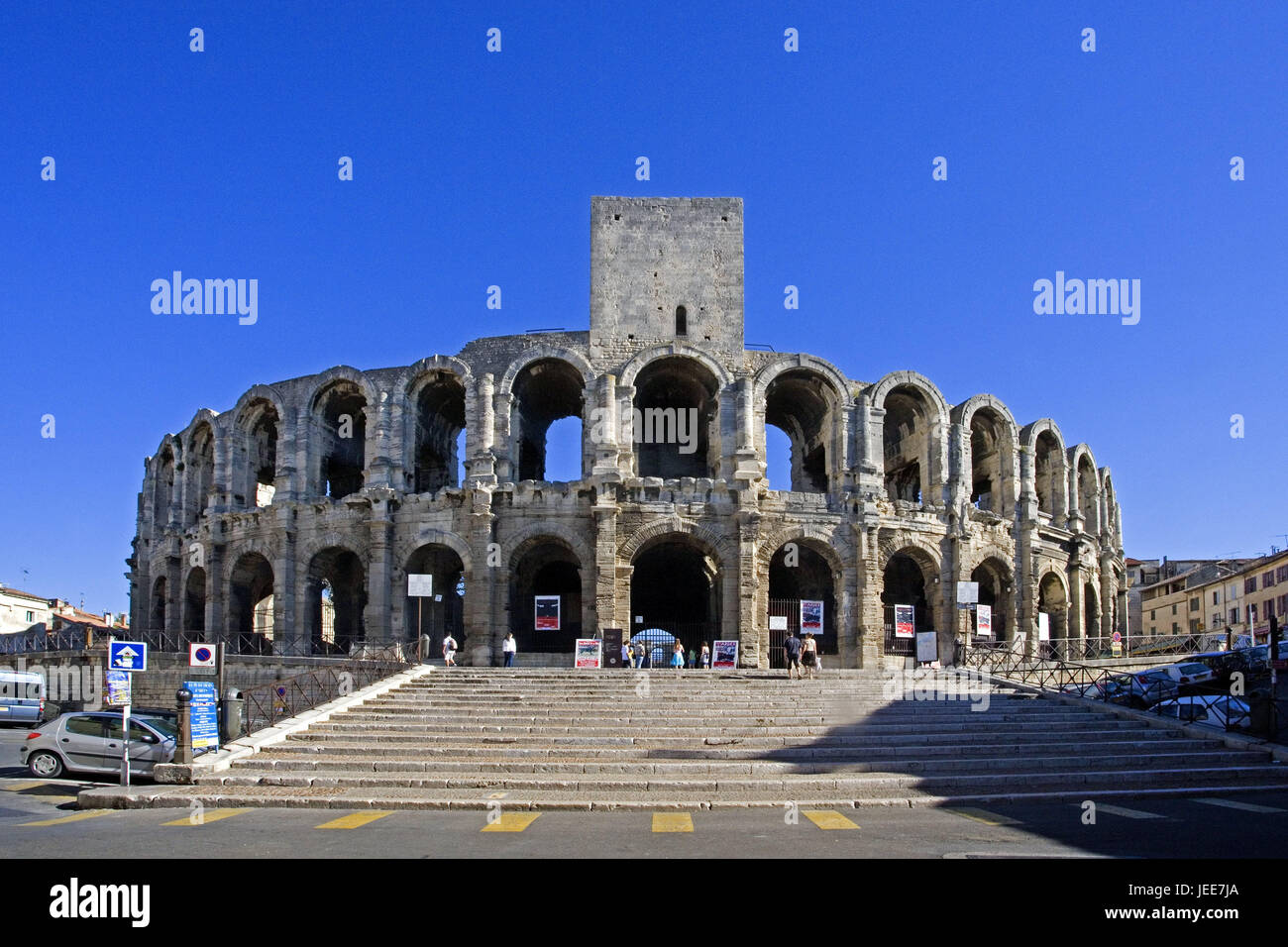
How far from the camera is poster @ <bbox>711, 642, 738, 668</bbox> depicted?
29.1 m

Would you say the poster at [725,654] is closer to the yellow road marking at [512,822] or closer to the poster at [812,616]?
the poster at [812,616]

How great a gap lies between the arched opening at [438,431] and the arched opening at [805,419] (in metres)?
11.5

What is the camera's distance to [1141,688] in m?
25.7

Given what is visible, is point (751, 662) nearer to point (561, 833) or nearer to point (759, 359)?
point (759, 359)

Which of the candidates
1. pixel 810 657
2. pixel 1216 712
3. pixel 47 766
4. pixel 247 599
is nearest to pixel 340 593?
pixel 247 599

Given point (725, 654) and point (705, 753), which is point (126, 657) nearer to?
point (705, 753)

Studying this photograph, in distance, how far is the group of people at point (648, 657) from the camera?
2928 cm

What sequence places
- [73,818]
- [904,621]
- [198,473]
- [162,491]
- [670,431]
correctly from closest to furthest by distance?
1. [73,818]
2. [904,621]
3. [670,431]
4. [198,473]
5. [162,491]

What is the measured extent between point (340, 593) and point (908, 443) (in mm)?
22067

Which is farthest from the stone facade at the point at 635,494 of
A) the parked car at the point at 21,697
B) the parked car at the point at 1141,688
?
the parked car at the point at 1141,688

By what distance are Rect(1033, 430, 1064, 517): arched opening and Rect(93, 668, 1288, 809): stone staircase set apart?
16.6 meters

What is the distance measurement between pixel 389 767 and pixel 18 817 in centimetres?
557

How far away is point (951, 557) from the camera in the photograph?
34.0 meters
